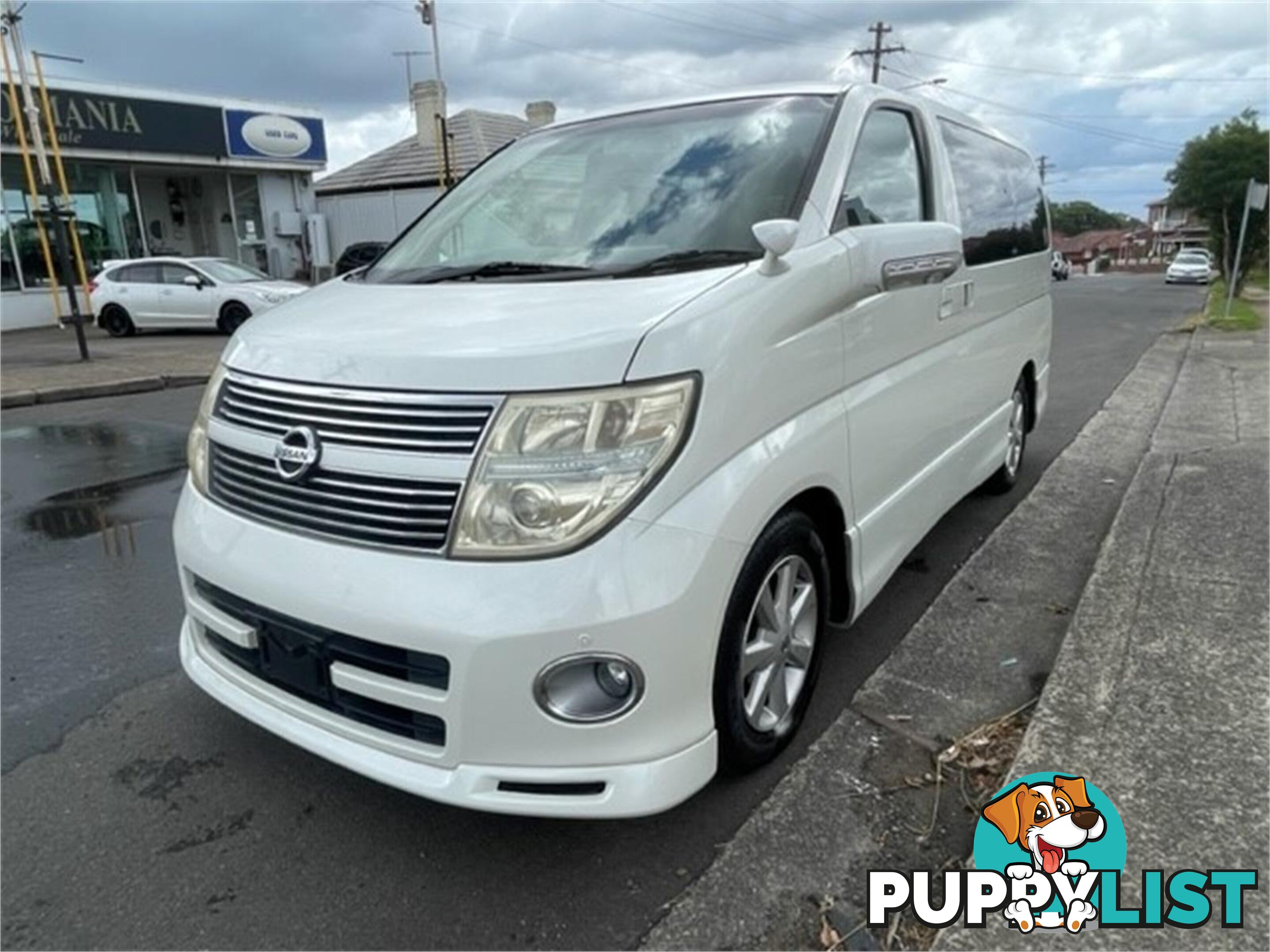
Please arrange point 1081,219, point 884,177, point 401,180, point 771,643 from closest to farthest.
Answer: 1. point 771,643
2. point 884,177
3. point 401,180
4. point 1081,219

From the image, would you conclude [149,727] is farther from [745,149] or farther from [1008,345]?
[1008,345]

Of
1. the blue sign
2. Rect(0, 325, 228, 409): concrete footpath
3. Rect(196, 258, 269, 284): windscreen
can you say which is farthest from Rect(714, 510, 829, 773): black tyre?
the blue sign

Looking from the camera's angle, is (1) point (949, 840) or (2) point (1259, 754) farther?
(2) point (1259, 754)

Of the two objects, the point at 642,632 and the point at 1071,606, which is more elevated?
the point at 642,632

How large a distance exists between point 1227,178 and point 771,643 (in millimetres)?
35799

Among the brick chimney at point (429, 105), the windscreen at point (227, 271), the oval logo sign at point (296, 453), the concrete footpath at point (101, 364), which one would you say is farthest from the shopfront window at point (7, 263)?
the oval logo sign at point (296, 453)

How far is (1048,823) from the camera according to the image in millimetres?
2209

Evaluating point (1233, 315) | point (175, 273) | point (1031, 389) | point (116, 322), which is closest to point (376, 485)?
point (1031, 389)

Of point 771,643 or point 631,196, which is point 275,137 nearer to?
point 631,196

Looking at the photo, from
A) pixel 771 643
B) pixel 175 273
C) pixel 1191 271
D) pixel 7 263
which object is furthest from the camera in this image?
pixel 1191 271

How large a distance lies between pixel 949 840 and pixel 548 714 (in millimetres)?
1158

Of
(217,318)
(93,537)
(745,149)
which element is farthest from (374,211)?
(745,149)

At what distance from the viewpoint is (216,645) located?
2.46 metres

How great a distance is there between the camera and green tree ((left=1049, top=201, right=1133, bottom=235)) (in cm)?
11288
